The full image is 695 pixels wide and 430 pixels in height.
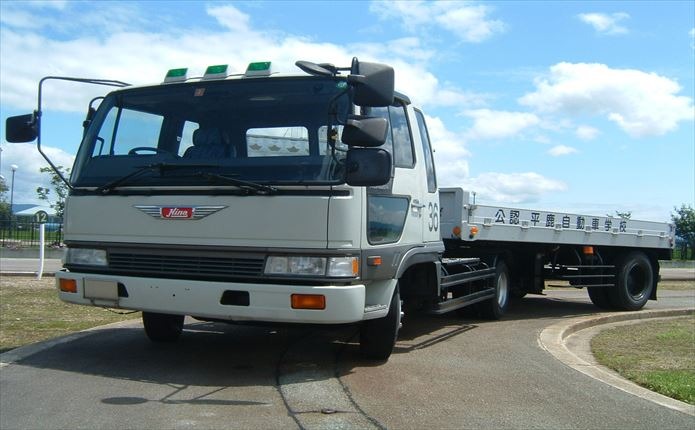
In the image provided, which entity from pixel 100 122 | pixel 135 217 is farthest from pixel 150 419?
pixel 100 122

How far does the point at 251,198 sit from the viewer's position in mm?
5250

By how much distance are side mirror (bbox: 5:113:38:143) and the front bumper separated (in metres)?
1.44

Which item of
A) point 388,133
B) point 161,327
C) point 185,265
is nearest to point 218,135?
point 185,265

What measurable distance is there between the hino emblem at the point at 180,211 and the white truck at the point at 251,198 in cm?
1

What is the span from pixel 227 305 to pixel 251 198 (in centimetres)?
91

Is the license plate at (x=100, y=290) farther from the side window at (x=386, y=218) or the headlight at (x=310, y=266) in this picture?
the side window at (x=386, y=218)

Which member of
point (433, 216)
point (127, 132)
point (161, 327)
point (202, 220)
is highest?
point (127, 132)

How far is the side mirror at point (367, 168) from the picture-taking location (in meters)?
5.07

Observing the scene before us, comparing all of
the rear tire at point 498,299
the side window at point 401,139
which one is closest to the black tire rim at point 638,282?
the rear tire at point 498,299

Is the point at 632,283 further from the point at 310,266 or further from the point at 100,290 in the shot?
the point at 100,290

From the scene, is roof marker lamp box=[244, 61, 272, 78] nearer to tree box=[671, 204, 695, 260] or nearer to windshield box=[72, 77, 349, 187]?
windshield box=[72, 77, 349, 187]

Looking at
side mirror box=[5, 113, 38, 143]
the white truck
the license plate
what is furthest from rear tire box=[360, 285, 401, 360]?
side mirror box=[5, 113, 38, 143]

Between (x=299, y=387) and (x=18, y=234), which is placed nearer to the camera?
(x=299, y=387)

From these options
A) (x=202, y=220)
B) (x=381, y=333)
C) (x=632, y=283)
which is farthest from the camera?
(x=632, y=283)
